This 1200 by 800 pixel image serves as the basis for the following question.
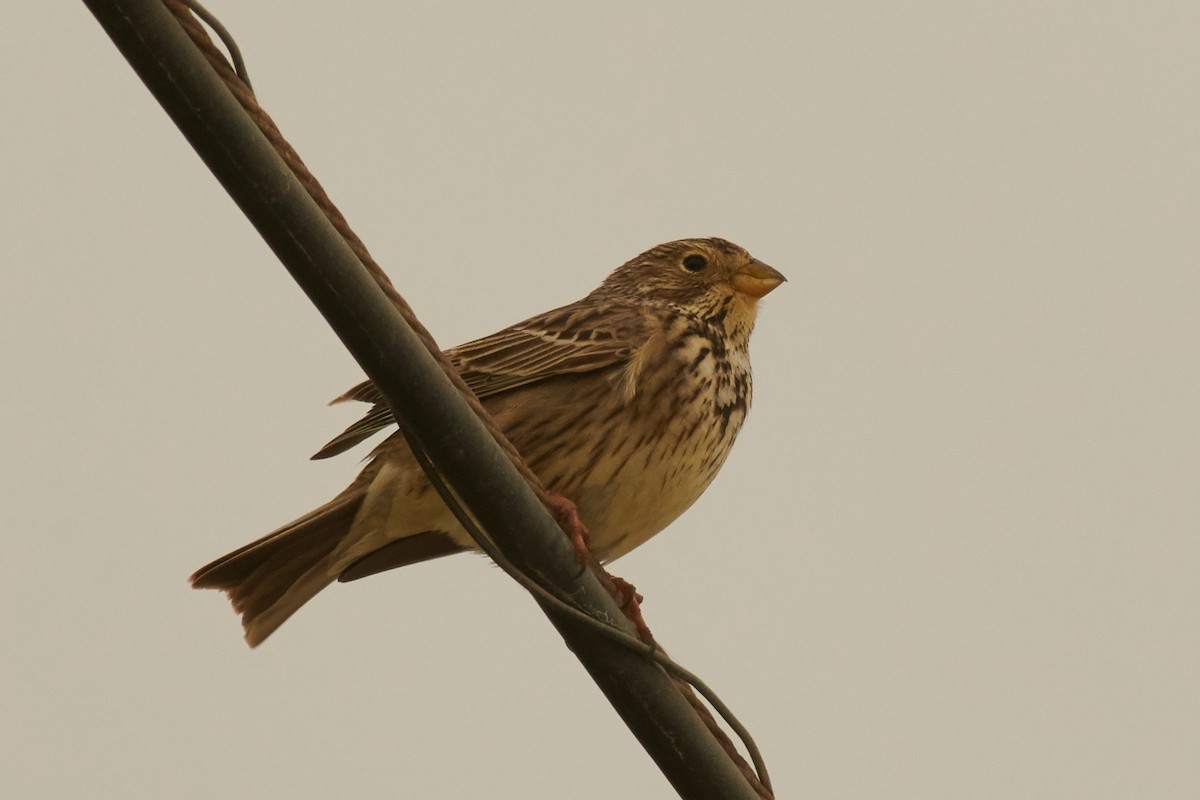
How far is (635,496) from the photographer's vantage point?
503cm

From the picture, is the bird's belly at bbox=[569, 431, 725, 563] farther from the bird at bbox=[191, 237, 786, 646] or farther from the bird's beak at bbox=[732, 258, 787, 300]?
the bird's beak at bbox=[732, 258, 787, 300]

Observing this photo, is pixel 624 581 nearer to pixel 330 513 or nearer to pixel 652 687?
pixel 652 687

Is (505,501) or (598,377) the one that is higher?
(598,377)

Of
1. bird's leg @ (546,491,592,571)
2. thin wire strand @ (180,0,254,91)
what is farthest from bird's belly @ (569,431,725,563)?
thin wire strand @ (180,0,254,91)

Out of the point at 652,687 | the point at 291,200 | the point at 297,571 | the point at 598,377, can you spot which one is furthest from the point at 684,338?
the point at 291,200

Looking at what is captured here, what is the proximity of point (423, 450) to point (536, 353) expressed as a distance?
1746mm

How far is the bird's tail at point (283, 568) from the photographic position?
5.15 metres

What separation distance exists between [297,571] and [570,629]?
5.31 feet

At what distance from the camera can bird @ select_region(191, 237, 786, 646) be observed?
5004 millimetres

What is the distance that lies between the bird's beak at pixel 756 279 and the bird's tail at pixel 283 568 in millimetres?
1653

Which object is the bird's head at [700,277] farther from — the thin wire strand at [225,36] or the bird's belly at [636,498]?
the thin wire strand at [225,36]

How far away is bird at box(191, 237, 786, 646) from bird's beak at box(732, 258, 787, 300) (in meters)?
0.51

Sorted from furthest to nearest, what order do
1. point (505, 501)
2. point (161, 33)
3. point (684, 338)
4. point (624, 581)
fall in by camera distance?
point (684, 338) → point (624, 581) → point (505, 501) → point (161, 33)

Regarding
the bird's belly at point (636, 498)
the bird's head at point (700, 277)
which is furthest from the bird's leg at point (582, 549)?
the bird's head at point (700, 277)
